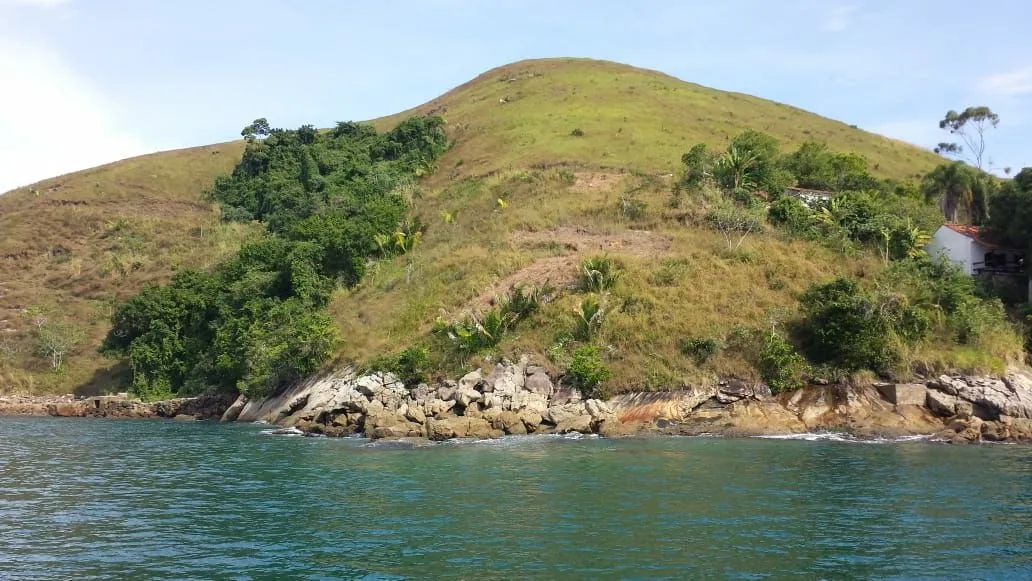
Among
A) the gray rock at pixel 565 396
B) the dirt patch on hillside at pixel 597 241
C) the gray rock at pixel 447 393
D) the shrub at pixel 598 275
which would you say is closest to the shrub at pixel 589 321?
the shrub at pixel 598 275

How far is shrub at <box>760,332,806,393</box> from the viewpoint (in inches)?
1351

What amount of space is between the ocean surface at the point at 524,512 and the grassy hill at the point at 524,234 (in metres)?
11.8

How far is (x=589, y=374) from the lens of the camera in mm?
35000

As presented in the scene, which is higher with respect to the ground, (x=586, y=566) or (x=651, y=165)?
(x=651, y=165)

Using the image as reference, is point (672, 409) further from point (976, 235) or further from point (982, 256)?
point (976, 235)

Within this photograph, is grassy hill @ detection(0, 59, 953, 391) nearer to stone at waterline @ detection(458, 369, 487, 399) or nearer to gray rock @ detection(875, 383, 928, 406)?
stone at waterline @ detection(458, 369, 487, 399)

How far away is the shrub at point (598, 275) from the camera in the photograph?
41.0 meters

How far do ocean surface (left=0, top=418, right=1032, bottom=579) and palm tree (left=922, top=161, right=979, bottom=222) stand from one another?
3174cm

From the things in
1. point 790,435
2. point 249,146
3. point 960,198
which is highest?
point 249,146

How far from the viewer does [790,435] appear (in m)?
31.4

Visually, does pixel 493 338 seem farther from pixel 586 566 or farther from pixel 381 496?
pixel 586 566

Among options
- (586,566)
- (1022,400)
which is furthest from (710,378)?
(586,566)

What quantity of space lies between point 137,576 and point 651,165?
5504cm

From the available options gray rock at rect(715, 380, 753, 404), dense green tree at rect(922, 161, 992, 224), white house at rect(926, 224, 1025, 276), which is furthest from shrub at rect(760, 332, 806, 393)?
dense green tree at rect(922, 161, 992, 224)
